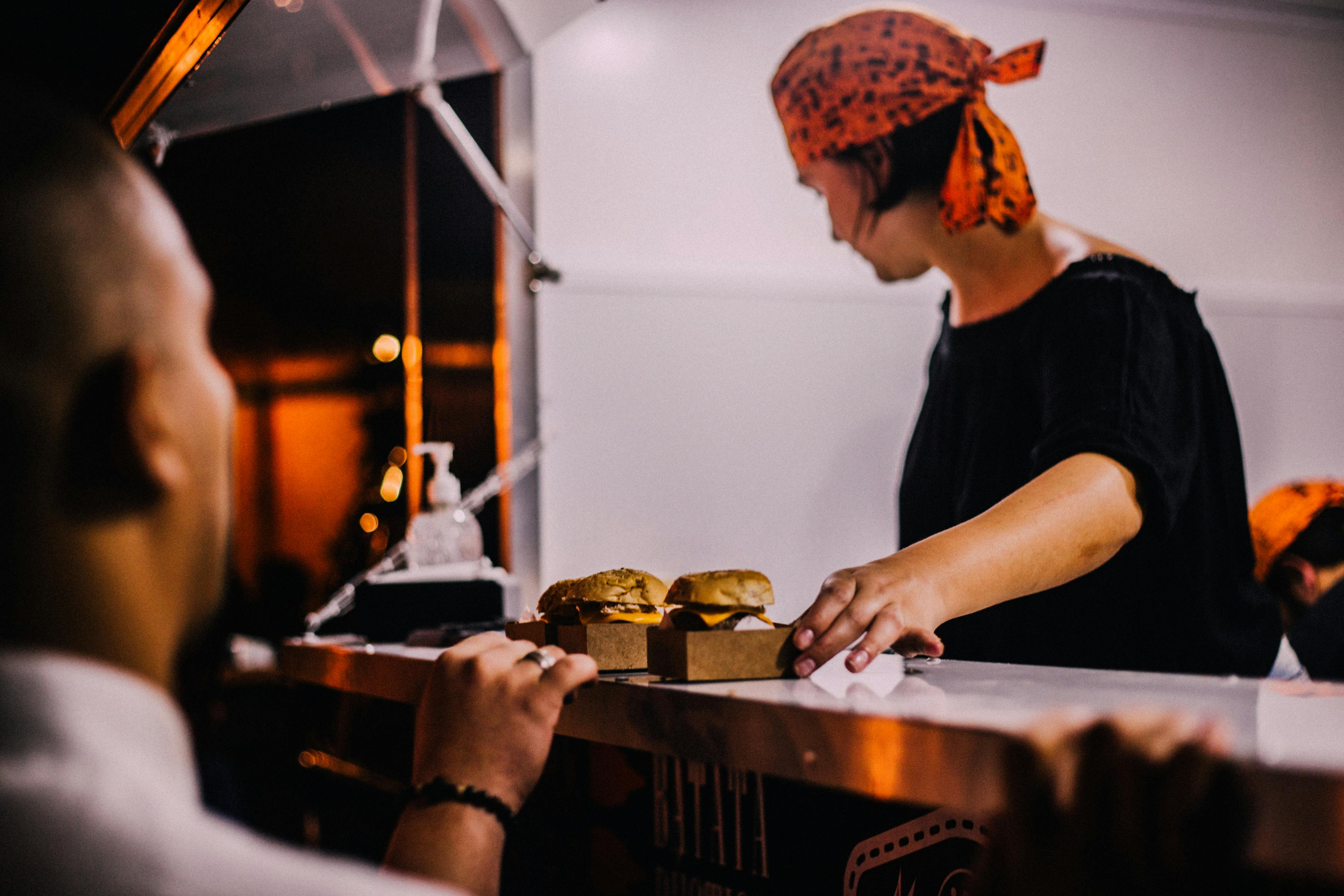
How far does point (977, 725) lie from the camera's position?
549mm

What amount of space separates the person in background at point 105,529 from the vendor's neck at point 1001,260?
53.6 inches

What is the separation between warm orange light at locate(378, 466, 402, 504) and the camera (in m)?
2.44

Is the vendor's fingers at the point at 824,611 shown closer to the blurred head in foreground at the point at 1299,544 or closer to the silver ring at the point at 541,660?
the silver ring at the point at 541,660

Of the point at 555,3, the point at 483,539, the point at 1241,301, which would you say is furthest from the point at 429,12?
the point at 1241,301

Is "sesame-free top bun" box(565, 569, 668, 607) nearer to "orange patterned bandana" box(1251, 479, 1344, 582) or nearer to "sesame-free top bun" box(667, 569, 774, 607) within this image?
"sesame-free top bun" box(667, 569, 774, 607)

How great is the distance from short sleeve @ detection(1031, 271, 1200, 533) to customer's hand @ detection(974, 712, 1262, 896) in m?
0.84

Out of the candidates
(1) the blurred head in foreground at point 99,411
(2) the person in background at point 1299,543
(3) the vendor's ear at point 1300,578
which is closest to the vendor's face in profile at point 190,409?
(1) the blurred head in foreground at point 99,411

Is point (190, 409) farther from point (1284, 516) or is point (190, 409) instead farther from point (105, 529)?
point (1284, 516)

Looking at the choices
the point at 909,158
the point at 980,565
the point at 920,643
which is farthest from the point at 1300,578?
the point at 920,643

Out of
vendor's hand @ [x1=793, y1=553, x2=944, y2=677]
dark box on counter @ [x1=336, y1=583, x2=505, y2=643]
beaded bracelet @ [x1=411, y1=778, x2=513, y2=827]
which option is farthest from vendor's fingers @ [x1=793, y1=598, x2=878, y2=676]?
dark box on counter @ [x1=336, y1=583, x2=505, y2=643]

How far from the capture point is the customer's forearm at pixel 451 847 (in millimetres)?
622

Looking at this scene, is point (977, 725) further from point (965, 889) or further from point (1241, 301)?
point (1241, 301)

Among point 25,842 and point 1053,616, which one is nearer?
point 25,842

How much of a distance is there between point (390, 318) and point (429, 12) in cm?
110
